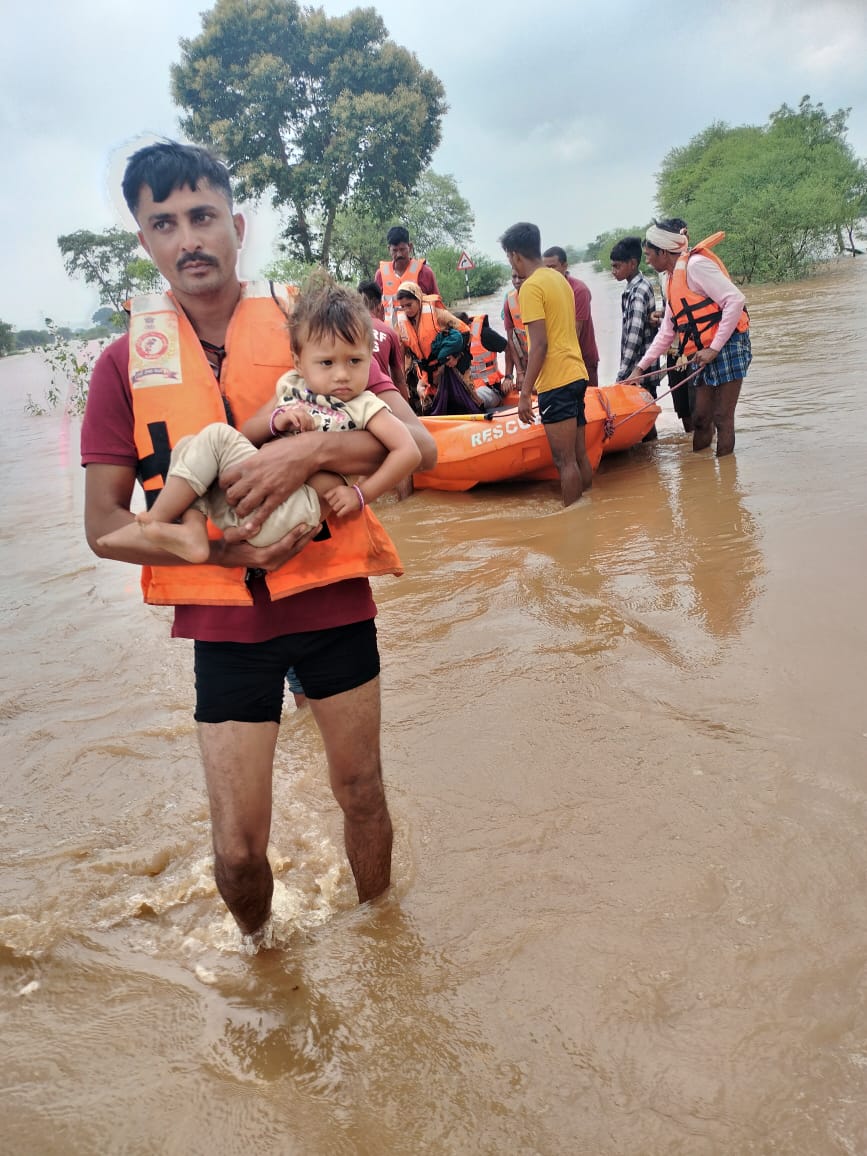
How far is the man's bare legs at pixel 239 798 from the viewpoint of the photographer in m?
1.96

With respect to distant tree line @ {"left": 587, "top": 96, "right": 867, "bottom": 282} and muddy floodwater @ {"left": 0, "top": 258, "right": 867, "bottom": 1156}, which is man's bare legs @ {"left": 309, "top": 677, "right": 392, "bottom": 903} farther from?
distant tree line @ {"left": 587, "top": 96, "right": 867, "bottom": 282}

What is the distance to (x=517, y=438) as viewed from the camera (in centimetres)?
664

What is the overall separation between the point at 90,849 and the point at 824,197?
2724 centimetres

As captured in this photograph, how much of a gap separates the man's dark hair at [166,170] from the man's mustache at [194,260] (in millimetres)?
138

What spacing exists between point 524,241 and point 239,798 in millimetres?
4885

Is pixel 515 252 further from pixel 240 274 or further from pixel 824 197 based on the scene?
pixel 824 197

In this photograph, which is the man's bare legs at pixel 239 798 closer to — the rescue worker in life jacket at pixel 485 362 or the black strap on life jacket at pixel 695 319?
the black strap on life jacket at pixel 695 319

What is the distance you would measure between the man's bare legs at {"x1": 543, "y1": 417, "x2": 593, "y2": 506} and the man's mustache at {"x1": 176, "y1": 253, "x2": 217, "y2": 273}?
4332mm

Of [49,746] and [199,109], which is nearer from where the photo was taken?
[49,746]

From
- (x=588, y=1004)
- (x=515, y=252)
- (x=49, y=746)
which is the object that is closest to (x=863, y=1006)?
(x=588, y=1004)

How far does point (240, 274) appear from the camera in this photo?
6.83ft

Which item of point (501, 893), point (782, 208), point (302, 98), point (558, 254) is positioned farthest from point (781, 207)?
point (501, 893)

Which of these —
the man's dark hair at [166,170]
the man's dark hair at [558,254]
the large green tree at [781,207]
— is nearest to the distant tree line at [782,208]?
the large green tree at [781,207]

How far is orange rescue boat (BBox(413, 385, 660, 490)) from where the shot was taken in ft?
21.8
